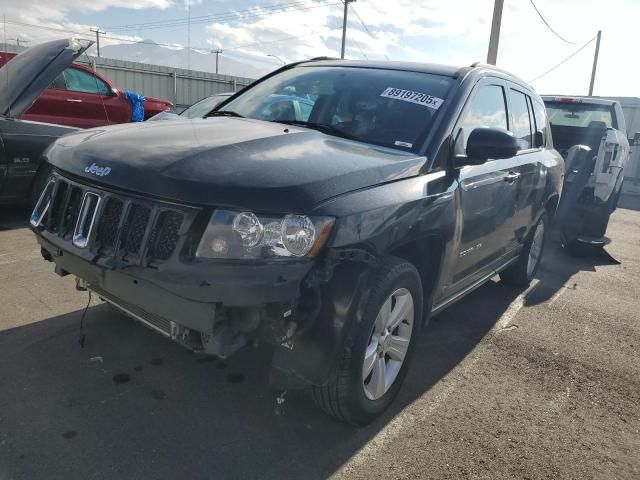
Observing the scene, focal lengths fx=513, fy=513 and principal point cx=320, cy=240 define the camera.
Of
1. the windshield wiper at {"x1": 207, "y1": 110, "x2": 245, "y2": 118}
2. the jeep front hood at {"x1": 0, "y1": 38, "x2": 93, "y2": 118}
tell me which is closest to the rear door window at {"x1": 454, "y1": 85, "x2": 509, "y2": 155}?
the windshield wiper at {"x1": 207, "y1": 110, "x2": 245, "y2": 118}

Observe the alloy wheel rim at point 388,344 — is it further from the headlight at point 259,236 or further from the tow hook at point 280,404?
the headlight at point 259,236

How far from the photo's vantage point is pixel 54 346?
3.18 metres

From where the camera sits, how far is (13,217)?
624 centimetres

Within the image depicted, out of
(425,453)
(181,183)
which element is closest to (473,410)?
(425,453)

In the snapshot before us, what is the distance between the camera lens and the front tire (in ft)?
7.62

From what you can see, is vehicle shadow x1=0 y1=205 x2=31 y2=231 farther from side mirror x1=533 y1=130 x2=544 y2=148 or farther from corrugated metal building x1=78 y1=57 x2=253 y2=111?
corrugated metal building x1=78 y1=57 x2=253 y2=111

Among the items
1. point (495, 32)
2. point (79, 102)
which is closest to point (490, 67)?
point (79, 102)

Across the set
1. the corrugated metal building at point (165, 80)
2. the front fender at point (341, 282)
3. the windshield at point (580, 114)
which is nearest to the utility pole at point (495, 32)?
the windshield at point (580, 114)

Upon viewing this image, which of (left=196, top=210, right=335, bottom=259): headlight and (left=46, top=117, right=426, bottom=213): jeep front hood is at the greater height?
(left=46, top=117, right=426, bottom=213): jeep front hood

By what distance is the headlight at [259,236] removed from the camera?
2.02 metres

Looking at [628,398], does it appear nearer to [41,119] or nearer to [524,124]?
[524,124]

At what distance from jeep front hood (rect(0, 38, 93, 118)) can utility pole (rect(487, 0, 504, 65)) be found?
10928 mm

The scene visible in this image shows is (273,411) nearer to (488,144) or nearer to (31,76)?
(488,144)

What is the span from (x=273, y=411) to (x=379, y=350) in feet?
2.14
